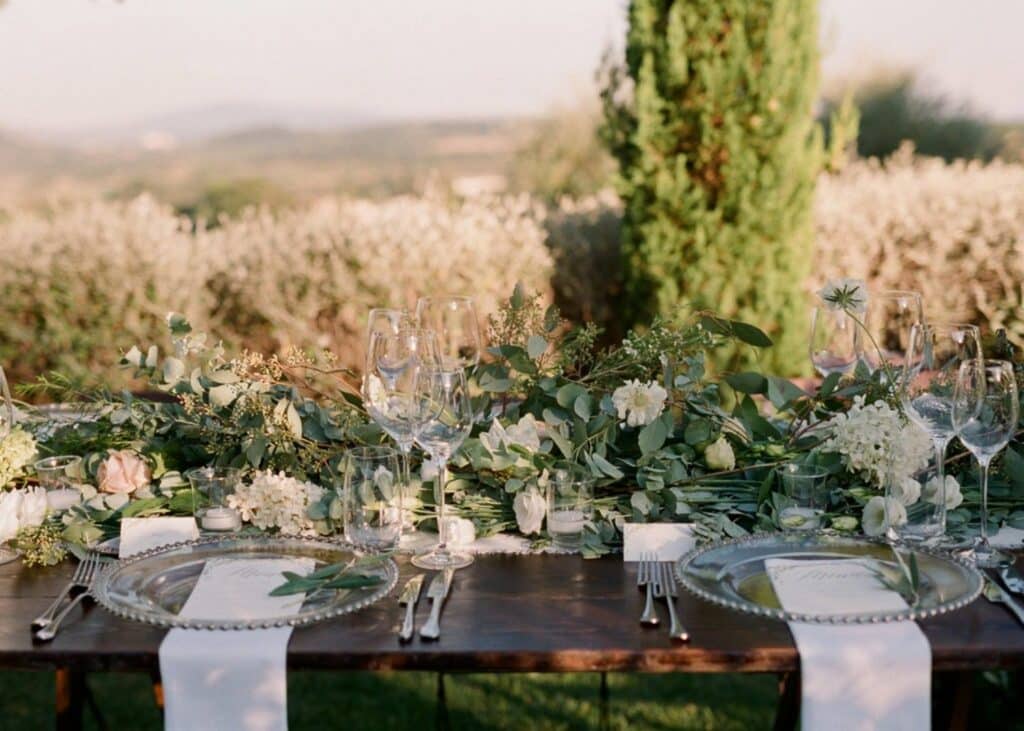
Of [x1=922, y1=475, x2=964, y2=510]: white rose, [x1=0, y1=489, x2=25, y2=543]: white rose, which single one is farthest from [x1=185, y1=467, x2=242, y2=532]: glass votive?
[x1=922, y1=475, x2=964, y2=510]: white rose

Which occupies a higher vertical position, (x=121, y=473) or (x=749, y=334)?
(x=749, y=334)

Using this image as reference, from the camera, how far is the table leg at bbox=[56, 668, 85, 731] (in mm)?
2299

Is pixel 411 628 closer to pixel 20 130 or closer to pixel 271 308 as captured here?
pixel 271 308

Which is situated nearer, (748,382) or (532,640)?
(532,640)

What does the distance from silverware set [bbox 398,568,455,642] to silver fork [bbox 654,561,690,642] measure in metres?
0.32

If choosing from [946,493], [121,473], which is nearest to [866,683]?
[946,493]

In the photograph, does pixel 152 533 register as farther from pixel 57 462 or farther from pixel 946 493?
pixel 946 493

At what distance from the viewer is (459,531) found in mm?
2061

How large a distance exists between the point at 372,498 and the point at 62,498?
64 centimetres

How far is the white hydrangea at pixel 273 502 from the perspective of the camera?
2.06 meters

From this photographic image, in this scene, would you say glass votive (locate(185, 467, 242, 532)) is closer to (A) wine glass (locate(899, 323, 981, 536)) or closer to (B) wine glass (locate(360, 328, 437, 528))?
(B) wine glass (locate(360, 328, 437, 528))

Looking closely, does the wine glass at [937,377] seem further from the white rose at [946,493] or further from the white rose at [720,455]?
the white rose at [720,455]

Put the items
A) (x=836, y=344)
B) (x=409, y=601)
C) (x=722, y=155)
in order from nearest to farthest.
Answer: (x=409, y=601)
(x=836, y=344)
(x=722, y=155)

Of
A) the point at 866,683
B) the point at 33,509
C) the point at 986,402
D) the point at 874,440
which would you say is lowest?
the point at 866,683
